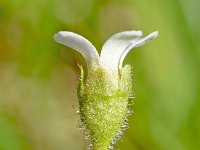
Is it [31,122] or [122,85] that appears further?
[31,122]

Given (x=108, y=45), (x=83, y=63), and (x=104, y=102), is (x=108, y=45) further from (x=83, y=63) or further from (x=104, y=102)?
(x=83, y=63)

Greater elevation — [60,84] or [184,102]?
[60,84]

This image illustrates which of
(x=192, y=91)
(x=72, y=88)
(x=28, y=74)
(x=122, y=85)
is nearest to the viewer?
(x=122, y=85)

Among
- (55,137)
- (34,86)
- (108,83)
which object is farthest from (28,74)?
(108,83)

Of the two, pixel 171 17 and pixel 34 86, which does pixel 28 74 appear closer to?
pixel 34 86

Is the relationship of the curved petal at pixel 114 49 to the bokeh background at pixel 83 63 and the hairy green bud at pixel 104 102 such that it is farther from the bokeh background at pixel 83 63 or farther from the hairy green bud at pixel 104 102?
the bokeh background at pixel 83 63

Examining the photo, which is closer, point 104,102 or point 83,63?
point 104,102

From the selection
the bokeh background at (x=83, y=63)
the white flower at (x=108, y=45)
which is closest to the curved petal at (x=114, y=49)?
the white flower at (x=108, y=45)

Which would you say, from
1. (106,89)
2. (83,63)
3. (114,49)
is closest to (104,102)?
(106,89)
